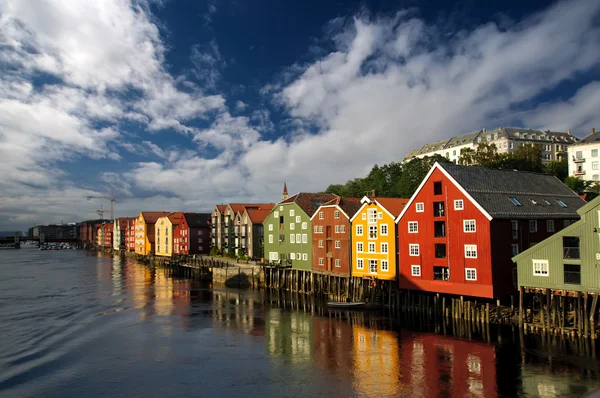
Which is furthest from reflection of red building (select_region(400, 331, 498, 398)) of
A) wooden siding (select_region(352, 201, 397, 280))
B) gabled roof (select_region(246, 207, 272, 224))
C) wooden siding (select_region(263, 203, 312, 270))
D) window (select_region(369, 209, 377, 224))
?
gabled roof (select_region(246, 207, 272, 224))

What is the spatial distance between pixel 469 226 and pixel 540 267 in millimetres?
6632

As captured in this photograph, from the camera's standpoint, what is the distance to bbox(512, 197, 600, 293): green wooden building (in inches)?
1222

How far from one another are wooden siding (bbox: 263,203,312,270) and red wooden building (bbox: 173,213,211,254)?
110ft

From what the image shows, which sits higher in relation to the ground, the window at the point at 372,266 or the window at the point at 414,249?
the window at the point at 414,249

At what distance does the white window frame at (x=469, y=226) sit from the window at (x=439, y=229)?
8.49 feet

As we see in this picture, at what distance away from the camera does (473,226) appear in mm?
38250

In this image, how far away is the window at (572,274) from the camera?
1256 inches

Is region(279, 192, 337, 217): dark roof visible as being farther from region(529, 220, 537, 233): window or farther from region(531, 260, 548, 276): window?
region(531, 260, 548, 276): window

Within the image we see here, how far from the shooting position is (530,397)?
75.2 feet

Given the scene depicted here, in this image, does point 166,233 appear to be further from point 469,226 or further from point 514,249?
point 514,249

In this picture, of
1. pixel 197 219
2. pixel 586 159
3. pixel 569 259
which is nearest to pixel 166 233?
pixel 197 219

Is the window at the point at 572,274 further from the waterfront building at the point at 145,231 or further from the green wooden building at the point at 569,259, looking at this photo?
the waterfront building at the point at 145,231

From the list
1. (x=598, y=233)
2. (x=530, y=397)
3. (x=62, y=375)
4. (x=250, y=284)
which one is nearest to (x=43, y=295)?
(x=250, y=284)

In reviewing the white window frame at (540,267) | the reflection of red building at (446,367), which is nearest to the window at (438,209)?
the white window frame at (540,267)
